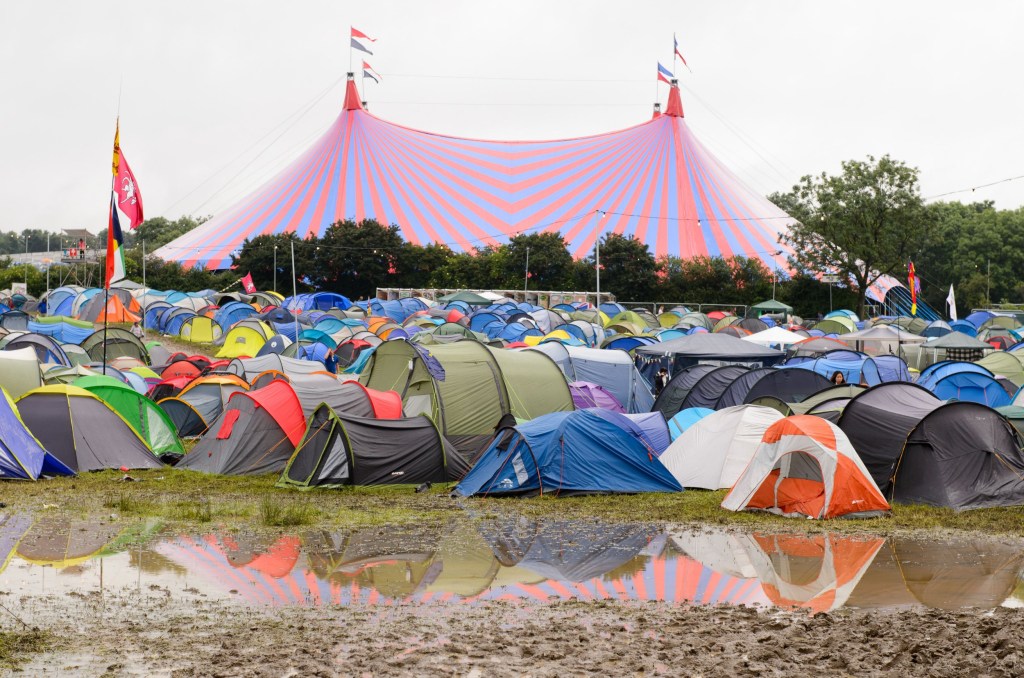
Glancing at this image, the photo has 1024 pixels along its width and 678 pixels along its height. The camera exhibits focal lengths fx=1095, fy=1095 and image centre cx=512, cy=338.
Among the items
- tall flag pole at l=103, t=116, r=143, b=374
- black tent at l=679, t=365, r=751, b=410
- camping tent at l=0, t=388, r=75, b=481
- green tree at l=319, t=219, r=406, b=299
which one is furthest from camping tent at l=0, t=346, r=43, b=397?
green tree at l=319, t=219, r=406, b=299

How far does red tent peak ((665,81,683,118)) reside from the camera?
196ft

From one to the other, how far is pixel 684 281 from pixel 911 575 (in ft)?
129

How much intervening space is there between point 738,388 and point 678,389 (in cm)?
117

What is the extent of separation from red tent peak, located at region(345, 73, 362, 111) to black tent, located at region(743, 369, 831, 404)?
153 ft

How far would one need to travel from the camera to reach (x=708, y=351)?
21.3 metres

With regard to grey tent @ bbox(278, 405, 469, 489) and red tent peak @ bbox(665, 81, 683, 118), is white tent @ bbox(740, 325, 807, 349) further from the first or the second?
red tent peak @ bbox(665, 81, 683, 118)

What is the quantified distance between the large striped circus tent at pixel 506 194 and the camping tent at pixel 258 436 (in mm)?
36399

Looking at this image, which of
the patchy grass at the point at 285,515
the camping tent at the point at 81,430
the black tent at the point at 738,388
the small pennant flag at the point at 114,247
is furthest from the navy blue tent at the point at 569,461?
the small pennant flag at the point at 114,247

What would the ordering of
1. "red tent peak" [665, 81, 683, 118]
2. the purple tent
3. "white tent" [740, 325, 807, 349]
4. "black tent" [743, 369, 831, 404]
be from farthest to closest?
"red tent peak" [665, 81, 683, 118], "white tent" [740, 325, 807, 349], "black tent" [743, 369, 831, 404], the purple tent

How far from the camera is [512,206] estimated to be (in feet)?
181

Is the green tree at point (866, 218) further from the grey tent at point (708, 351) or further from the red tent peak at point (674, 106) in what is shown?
the grey tent at point (708, 351)

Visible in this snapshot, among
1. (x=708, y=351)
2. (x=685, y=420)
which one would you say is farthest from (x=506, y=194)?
(x=685, y=420)

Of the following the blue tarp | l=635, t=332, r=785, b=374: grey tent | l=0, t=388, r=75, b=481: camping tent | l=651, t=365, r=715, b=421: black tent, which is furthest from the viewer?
l=635, t=332, r=785, b=374: grey tent

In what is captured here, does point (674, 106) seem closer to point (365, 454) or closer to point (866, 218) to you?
point (866, 218)
